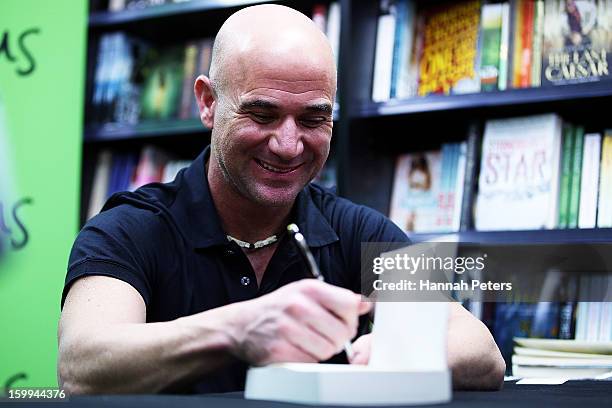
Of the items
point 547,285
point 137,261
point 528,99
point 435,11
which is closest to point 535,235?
point 547,285

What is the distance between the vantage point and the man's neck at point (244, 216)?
1.72 meters

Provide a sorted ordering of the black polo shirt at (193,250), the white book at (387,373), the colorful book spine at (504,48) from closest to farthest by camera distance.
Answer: the white book at (387,373) → the black polo shirt at (193,250) → the colorful book spine at (504,48)

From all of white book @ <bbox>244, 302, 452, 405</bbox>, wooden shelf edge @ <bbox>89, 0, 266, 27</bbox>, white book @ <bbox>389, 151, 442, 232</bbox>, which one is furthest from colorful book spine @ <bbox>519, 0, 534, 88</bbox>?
white book @ <bbox>244, 302, 452, 405</bbox>

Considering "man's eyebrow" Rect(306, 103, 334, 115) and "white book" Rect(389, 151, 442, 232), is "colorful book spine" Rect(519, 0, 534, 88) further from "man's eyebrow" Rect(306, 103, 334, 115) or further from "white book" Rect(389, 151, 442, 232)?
"man's eyebrow" Rect(306, 103, 334, 115)

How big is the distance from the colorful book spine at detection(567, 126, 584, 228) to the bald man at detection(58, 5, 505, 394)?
0.81m

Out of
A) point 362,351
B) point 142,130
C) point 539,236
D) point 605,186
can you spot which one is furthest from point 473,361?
point 142,130

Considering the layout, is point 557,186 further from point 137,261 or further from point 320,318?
point 320,318

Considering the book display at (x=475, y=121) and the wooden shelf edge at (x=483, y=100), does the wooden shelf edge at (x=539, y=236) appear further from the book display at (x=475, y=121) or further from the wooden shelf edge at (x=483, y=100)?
the wooden shelf edge at (x=483, y=100)

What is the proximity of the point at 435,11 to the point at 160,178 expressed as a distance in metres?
1.06

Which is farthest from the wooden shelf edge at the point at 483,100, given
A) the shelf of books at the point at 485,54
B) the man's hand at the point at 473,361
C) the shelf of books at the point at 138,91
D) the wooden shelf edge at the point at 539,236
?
the man's hand at the point at 473,361

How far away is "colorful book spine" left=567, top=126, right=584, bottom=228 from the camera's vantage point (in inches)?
97.5

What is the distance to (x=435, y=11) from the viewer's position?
2.76 meters

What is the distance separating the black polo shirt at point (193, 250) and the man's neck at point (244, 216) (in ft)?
0.11

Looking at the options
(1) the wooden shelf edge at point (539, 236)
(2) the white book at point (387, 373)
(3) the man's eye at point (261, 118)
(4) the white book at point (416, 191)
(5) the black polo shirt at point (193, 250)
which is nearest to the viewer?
(2) the white book at point (387, 373)
